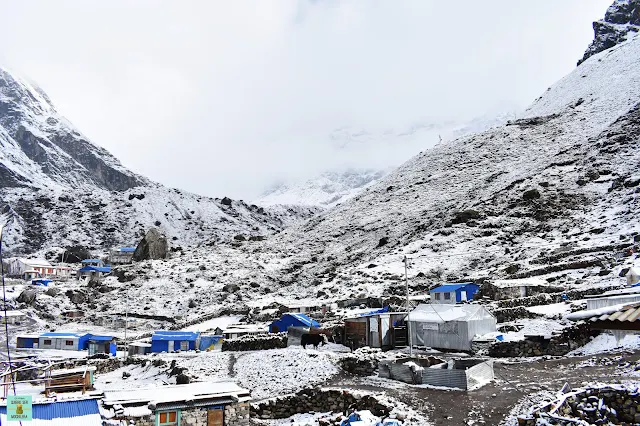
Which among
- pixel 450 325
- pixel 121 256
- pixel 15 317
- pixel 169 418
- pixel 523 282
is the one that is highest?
pixel 121 256

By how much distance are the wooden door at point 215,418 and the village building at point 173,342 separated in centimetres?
2698

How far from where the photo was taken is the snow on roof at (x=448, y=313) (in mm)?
28938

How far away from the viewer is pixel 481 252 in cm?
6103

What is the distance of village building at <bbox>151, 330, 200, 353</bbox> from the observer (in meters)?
43.2

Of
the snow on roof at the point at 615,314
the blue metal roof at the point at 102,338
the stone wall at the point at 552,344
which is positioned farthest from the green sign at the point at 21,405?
the blue metal roof at the point at 102,338

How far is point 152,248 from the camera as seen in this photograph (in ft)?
286

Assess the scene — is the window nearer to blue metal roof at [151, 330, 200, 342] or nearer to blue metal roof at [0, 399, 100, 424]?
blue metal roof at [0, 399, 100, 424]

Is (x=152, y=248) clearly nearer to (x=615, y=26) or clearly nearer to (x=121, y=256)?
(x=121, y=256)

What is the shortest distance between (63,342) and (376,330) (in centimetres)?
3159

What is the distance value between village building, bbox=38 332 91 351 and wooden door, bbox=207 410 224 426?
3381 centimetres

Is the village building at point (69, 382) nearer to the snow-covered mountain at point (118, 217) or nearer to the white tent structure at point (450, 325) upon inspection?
the white tent structure at point (450, 325)

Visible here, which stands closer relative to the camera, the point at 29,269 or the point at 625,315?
the point at 625,315

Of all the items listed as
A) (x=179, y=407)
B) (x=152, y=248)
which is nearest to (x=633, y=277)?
(x=179, y=407)

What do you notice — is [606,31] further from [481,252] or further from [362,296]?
[362,296]
